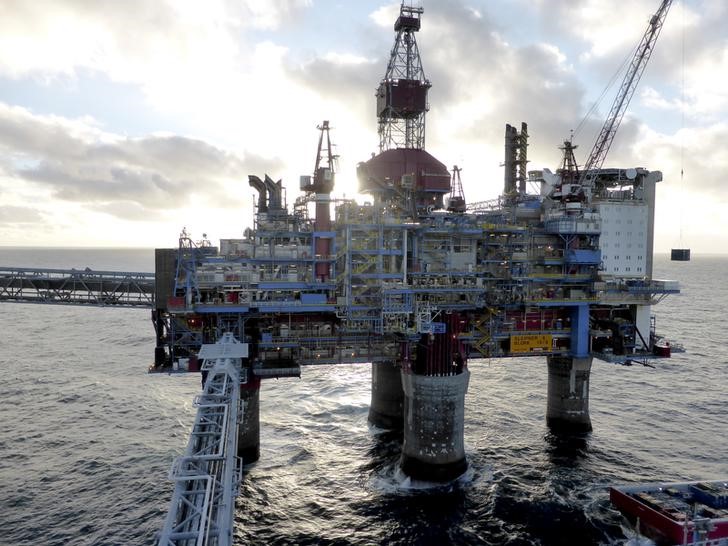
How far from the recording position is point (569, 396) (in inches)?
2096

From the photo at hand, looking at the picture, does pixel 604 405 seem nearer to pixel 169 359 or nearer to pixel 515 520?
pixel 515 520

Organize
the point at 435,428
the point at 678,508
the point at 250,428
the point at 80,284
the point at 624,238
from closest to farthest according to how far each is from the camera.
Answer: the point at 678,508 → the point at 435,428 → the point at 250,428 → the point at 80,284 → the point at 624,238

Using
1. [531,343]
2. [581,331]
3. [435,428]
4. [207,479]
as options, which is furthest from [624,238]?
[207,479]

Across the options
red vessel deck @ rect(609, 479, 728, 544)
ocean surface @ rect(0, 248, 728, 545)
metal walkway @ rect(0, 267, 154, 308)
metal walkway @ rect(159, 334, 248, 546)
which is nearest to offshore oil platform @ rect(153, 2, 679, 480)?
ocean surface @ rect(0, 248, 728, 545)

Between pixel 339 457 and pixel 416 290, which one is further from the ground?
pixel 416 290

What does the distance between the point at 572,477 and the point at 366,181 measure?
120 ft

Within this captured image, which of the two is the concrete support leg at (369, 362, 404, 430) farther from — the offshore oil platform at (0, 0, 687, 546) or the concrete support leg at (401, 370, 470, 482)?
the concrete support leg at (401, 370, 470, 482)

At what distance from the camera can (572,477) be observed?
44.3m

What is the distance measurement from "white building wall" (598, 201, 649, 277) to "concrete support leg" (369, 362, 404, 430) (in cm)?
2687

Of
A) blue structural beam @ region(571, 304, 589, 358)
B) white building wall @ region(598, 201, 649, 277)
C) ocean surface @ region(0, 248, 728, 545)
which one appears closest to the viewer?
ocean surface @ region(0, 248, 728, 545)

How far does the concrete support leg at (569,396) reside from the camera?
52.6m

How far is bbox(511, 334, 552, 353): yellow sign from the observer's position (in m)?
49.6

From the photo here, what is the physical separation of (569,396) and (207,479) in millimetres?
46021

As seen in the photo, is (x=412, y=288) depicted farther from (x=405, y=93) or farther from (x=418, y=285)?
(x=405, y=93)
